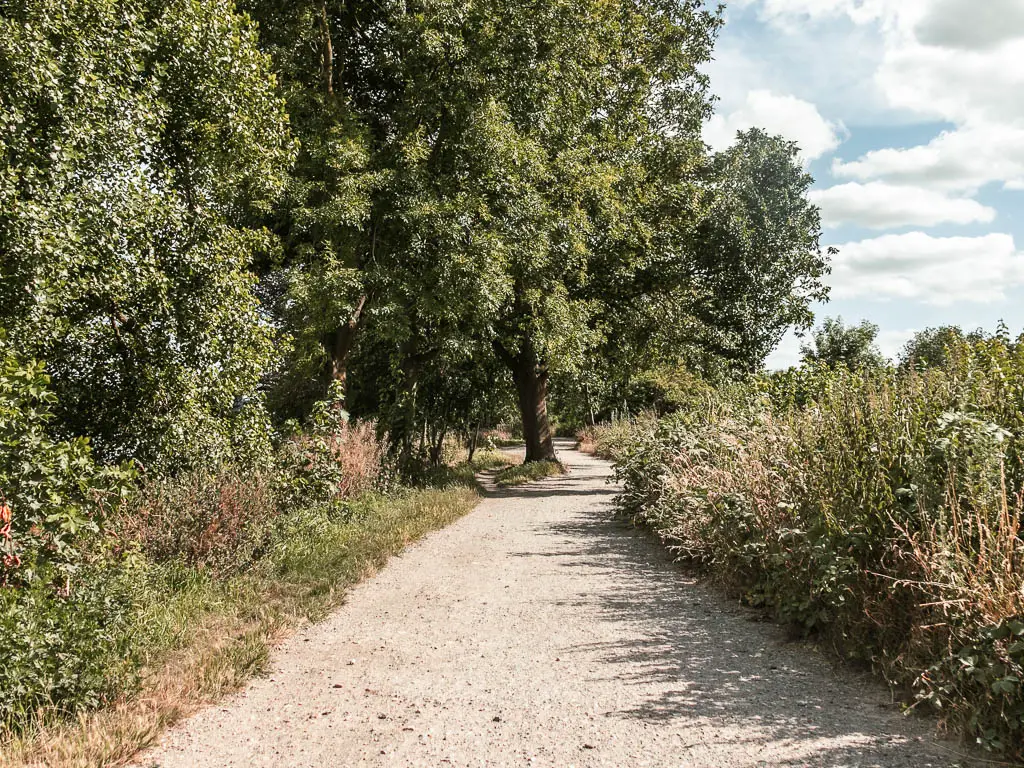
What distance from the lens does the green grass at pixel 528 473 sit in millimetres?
19547

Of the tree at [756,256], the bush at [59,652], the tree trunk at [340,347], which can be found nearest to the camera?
the bush at [59,652]

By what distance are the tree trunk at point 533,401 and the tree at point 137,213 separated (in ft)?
40.2

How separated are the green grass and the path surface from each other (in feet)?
39.7

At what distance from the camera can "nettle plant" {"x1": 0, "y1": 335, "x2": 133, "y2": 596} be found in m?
4.12

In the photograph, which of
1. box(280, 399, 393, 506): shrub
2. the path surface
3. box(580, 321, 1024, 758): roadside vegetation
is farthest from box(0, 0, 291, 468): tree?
box(580, 321, 1024, 758): roadside vegetation

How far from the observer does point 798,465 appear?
241 inches

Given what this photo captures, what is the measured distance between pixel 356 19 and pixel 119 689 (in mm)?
14031

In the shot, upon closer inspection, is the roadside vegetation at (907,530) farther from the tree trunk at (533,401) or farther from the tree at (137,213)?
the tree trunk at (533,401)

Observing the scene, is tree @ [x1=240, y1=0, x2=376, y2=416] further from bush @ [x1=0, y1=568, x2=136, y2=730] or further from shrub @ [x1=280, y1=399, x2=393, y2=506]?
bush @ [x1=0, y1=568, x2=136, y2=730]

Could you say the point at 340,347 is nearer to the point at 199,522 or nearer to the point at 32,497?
the point at 199,522

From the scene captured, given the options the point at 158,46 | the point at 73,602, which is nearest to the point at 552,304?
the point at 158,46

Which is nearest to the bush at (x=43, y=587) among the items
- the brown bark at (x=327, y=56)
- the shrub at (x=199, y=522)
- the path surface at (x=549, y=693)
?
the path surface at (x=549, y=693)

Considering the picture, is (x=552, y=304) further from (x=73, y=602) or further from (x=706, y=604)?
(x=73, y=602)

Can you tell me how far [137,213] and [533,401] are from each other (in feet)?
50.0
